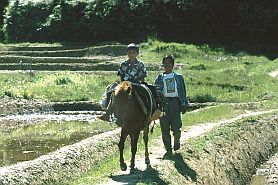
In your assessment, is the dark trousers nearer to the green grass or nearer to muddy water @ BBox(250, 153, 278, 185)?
muddy water @ BBox(250, 153, 278, 185)

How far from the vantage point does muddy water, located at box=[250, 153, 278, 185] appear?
48.0 ft

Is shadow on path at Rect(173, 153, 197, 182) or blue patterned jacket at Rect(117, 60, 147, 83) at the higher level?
blue patterned jacket at Rect(117, 60, 147, 83)

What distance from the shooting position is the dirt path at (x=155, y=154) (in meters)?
10.8

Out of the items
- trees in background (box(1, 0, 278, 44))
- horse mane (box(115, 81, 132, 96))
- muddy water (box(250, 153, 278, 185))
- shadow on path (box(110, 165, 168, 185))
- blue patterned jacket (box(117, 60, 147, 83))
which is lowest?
muddy water (box(250, 153, 278, 185))

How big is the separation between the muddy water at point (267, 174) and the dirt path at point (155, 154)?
5.83 ft

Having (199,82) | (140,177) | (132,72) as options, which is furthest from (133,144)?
(199,82)

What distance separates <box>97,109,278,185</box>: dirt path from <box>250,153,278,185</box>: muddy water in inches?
69.9

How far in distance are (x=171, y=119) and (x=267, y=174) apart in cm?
374

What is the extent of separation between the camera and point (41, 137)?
20094 mm

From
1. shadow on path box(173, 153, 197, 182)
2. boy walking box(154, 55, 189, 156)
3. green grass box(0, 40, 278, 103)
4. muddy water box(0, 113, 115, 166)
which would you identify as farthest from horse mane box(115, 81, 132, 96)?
green grass box(0, 40, 278, 103)

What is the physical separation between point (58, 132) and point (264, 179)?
27.6 ft

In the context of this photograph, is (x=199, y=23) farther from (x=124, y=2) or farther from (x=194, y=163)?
(x=194, y=163)

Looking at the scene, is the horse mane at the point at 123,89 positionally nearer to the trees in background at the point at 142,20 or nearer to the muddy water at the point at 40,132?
the muddy water at the point at 40,132

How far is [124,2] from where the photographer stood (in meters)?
48.2
